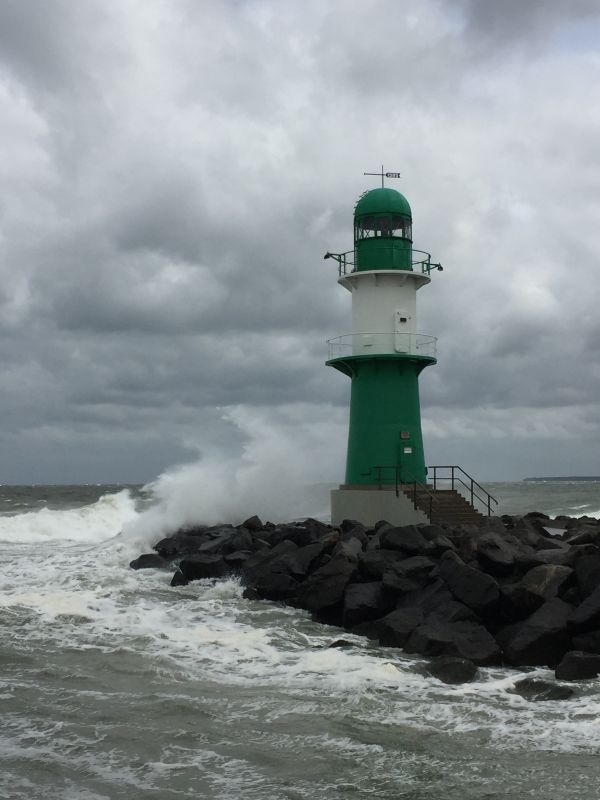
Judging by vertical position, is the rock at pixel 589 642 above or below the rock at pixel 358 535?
below

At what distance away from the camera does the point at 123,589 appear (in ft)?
41.0

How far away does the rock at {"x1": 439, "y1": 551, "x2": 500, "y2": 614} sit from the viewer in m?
9.25

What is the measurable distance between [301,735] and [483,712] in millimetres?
1527

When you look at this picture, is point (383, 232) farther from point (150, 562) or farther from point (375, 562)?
point (375, 562)

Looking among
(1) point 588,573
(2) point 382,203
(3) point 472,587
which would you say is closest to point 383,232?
(2) point 382,203

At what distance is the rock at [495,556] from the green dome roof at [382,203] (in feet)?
26.3

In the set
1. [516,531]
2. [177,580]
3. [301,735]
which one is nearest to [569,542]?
[516,531]

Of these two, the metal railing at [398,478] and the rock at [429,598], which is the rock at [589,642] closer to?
the rock at [429,598]

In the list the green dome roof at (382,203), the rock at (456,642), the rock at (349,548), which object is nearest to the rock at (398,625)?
the rock at (456,642)

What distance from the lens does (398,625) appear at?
909 cm

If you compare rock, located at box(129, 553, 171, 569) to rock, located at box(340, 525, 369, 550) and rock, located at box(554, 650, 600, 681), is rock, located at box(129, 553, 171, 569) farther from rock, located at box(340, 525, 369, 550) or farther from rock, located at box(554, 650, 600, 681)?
rock, located at box(554, 650, 600, 681)

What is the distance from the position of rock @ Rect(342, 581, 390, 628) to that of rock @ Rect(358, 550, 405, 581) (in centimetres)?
57

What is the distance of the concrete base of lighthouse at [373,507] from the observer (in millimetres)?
15133

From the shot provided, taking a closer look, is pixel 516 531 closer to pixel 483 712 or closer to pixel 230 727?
pixel 483 712
